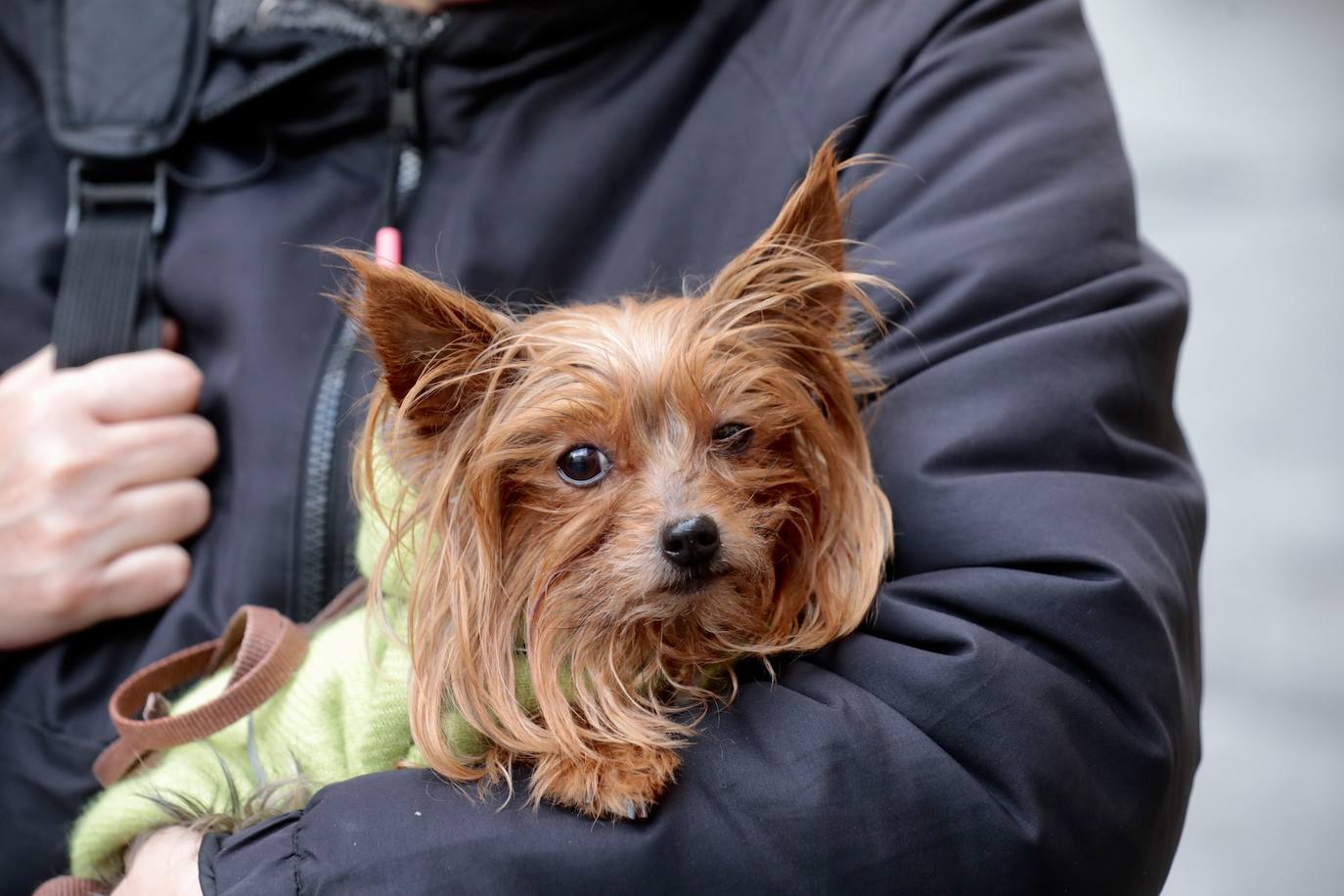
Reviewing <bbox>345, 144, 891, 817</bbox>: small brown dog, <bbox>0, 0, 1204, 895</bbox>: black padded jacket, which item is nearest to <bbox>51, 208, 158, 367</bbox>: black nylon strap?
<bbox>0, 0, 1204, 895</bbox>: black padded jacket

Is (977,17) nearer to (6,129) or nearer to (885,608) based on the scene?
(885,608)

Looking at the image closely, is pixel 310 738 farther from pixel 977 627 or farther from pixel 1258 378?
pixel 1258 378

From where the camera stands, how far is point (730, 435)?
200 cm

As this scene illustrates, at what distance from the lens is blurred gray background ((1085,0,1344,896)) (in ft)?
13.8

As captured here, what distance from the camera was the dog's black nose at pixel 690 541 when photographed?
1.83 metres

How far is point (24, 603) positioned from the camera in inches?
90.2

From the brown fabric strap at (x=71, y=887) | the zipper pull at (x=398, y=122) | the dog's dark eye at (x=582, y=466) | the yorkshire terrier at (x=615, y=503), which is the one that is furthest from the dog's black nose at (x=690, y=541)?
the brown fabric strap at (x=71, y=887)

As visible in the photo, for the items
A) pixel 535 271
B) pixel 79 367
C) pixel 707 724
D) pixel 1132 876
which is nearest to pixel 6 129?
pixel 79 367

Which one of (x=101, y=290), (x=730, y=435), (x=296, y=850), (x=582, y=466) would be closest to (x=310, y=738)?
(x=296, y=850)

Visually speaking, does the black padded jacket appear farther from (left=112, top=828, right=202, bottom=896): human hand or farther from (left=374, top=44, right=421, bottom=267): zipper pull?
(left=112, top=828, right=202, bottom=896): human hand

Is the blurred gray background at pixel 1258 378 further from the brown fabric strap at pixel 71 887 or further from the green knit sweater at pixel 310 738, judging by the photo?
the brown fabric strap at pixel 71 887

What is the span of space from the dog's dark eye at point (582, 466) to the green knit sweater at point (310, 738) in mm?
326

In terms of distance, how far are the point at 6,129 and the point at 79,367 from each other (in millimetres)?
560

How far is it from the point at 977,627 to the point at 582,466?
660mm
